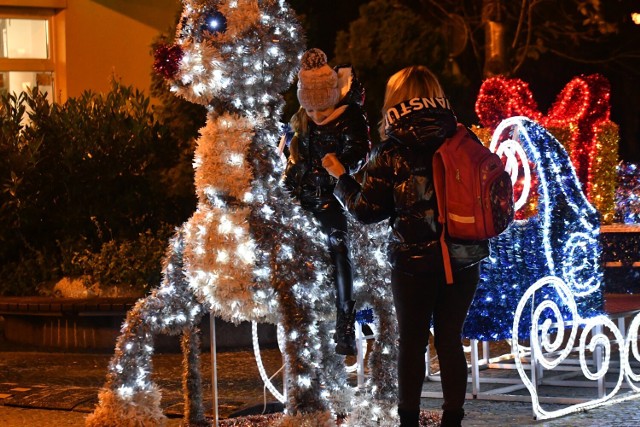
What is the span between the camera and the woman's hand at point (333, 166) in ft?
19.1

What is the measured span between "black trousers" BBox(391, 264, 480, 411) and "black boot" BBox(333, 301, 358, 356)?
611mm

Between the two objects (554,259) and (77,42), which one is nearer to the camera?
(554,259)

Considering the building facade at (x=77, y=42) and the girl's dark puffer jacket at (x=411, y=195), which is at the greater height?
the building facade at (x=77, y=42)

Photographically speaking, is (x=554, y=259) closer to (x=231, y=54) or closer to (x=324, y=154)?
(x=324, y=154)

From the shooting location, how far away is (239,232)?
19.4ft

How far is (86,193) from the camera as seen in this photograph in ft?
39.0

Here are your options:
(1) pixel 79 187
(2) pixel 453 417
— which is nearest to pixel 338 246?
(2) pixel 453 417

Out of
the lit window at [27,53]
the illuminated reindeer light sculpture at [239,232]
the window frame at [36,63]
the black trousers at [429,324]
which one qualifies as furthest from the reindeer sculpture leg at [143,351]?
the window frame at [36,63]

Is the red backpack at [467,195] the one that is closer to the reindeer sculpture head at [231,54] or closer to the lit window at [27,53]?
the reindeer sculpture head at [231,54]

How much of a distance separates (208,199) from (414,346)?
143 centimetres

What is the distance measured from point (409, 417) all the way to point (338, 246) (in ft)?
3.50

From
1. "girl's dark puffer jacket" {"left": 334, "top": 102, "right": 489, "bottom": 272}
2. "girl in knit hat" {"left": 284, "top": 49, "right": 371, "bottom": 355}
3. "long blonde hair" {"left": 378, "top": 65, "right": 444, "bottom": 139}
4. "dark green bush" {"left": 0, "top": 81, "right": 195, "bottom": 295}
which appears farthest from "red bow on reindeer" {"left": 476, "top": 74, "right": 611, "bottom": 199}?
"dark green bush" {"left": 0, "top": 81, "right": 195, "bottom": 295}

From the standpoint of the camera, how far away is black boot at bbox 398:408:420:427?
18.2 ft

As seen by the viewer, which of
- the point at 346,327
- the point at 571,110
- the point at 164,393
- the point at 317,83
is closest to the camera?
the point at 346,327
